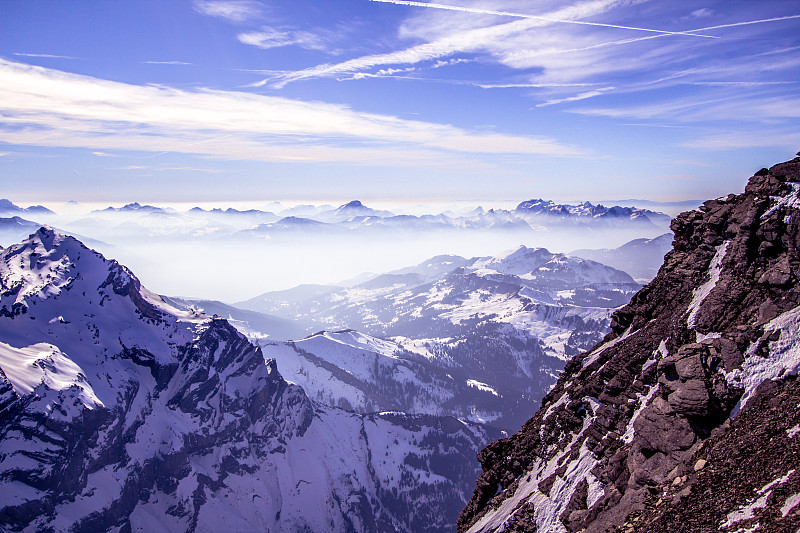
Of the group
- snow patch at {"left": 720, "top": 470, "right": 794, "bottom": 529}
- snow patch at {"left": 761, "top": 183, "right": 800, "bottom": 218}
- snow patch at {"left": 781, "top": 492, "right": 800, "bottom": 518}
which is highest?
snow patch at {"left": 761, "top": 183, "right": 800, "bottom": 218}

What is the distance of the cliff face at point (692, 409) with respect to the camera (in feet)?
102

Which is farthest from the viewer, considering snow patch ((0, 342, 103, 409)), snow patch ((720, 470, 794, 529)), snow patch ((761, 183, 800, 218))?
snow patch ((0, 342, 103, 409))

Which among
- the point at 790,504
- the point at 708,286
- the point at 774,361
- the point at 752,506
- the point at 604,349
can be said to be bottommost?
the point at 752,506

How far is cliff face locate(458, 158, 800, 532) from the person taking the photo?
31.0 m

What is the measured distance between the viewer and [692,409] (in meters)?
37.4

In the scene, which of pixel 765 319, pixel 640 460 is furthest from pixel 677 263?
pixel 640 460

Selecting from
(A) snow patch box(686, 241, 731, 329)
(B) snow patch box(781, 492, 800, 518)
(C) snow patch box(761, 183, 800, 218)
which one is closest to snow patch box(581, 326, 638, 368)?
(A) snow patch box(686, 241, 731, 329)

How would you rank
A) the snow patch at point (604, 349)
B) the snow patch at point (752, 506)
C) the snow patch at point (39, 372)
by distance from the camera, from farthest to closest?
1. the snow patch at point (39, 372)
2. the snow patch at point (604, 349)
3. the snow patch at point (752, 506)

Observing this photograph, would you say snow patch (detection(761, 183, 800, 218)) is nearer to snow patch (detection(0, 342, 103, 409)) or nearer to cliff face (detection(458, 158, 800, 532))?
cliff face (detection(458, 158, 800, 532))

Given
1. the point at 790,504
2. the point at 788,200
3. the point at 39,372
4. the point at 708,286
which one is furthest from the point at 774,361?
the point at 39,372

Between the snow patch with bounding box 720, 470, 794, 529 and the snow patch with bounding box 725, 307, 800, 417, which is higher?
the snow patch with bounding box 725, 307, 800, 417

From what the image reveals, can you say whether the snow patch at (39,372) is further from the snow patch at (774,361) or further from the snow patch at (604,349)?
the snow patch at (774,361)

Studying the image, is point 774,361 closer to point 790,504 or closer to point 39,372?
point 790,504

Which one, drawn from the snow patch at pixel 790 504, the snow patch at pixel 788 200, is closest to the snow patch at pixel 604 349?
the snow patch at pixel 788 200
